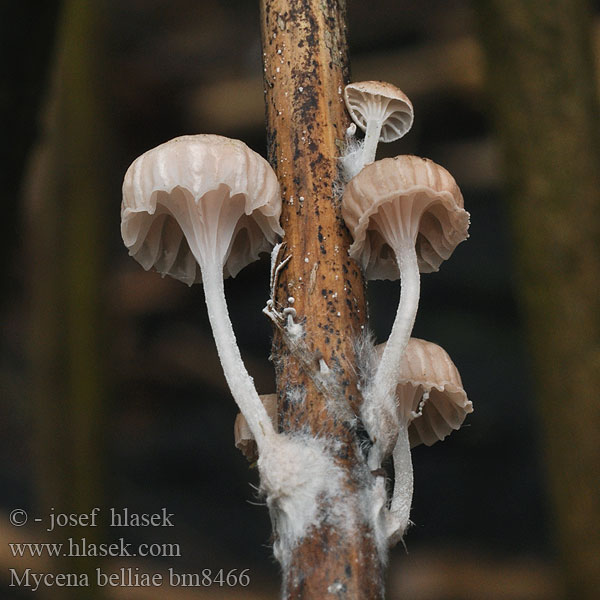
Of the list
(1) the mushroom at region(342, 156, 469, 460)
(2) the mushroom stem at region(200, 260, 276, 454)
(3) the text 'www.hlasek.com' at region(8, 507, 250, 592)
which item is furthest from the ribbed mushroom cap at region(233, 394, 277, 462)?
(3) the text 'www.hlasek.com' at region(8, 507, 250, 592)

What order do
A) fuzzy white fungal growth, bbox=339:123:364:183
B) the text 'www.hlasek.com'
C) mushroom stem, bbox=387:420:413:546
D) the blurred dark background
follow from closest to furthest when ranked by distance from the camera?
mushroom stem, bbox=387:420:413:546, fuzzy white fungal growth, bbox=339:123:364:183, the text 'www.hlasek.com', the blurred dark background

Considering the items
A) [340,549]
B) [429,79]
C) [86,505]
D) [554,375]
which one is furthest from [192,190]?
[429,79]

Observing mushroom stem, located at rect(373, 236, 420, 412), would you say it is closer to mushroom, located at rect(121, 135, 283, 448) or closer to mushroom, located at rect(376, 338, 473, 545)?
mushroom, located at rect(376, 338, 473, 545)

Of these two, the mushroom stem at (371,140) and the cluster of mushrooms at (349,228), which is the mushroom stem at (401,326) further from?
the mushroom stem at (371,140)

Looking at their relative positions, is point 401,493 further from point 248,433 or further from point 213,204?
point 213,204

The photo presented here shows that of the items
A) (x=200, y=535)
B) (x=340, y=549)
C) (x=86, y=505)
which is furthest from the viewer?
(x=200, y=535)

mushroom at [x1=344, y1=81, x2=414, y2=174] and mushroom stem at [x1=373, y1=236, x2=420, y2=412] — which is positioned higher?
mushroom at [x1=344, y1=81, x2=414, y2=174]

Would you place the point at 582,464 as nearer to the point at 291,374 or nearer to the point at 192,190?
the point at 291,374

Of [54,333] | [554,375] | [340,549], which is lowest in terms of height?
[340,549]
